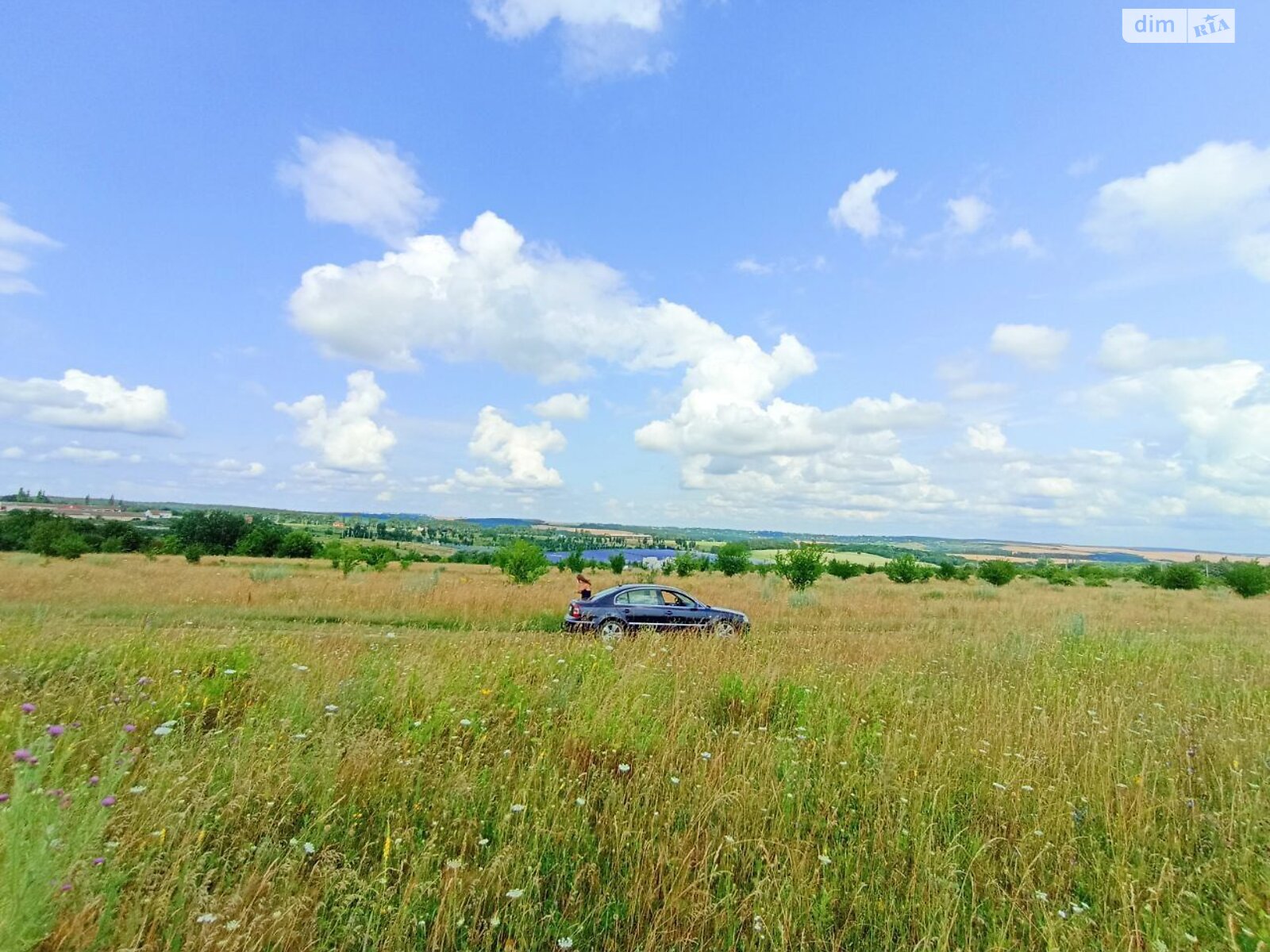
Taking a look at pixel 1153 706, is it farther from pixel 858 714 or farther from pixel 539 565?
pixel 539 565

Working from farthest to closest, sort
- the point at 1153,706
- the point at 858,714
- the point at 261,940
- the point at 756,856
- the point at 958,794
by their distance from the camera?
1. the point at 1153,706
2. the point at 858,714
3. the point at 958,794
4. the point at 756,856
5. the point at 261,940

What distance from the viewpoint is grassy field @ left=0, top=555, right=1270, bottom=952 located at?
8.92 ft

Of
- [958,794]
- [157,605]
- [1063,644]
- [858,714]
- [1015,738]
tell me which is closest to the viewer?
[958,794]

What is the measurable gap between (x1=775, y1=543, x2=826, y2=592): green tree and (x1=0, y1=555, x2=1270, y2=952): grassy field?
25.3 m

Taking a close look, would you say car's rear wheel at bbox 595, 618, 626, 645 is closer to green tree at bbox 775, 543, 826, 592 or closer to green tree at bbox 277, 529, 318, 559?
green tree at bbox 775, 543, 826, 592

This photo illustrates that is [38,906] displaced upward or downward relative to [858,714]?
upward

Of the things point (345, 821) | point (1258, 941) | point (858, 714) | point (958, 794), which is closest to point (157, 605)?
point (345, 821)

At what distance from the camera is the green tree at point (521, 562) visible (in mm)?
27523

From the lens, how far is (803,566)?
106 ft

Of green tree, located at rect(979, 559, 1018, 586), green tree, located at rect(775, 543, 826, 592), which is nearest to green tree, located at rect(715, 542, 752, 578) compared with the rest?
green tree, located at rect(775, 543, 826, 592)

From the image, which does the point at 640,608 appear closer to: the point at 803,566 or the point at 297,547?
the point at 803,566

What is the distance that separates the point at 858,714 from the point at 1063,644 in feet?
23.9

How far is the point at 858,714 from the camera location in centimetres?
575

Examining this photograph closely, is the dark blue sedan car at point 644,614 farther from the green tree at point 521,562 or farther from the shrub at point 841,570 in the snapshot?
the shrub at point 841,570
